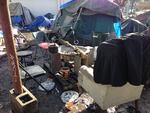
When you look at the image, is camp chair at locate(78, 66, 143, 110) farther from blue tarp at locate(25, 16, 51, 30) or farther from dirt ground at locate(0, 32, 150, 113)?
blue tarp at locate(25, 16, 51, 30)

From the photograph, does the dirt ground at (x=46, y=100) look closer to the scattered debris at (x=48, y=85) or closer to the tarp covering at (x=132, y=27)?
the scattered debris at (x=48, y=85)

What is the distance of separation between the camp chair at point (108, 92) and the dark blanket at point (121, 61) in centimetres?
25

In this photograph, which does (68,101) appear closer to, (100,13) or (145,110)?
(145,110)

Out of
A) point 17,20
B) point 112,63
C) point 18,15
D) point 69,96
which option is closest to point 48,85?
point 69,96

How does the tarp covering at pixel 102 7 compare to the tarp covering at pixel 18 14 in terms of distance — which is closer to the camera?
the tarp covering at pixel 102 7

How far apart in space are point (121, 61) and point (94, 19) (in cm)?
562

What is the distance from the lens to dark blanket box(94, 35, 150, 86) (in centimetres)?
368

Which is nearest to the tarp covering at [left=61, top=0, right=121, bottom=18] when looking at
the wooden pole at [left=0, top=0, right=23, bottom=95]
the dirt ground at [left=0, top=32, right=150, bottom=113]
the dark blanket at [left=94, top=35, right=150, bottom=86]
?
the dirt ground at [left=0, top=32, right=150, bottom=113]

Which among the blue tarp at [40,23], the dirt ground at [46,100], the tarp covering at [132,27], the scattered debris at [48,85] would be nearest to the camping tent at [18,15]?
the blue tarp at [40,23]

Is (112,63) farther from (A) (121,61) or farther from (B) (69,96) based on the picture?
(B) (69,96)

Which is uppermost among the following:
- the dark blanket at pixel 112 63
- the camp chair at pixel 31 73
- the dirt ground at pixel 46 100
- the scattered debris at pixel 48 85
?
the dark blanket at pixel 112 63

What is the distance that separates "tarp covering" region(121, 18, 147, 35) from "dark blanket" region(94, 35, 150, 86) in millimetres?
5791

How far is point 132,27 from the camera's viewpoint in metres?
9.61

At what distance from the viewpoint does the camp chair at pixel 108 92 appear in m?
3.99
